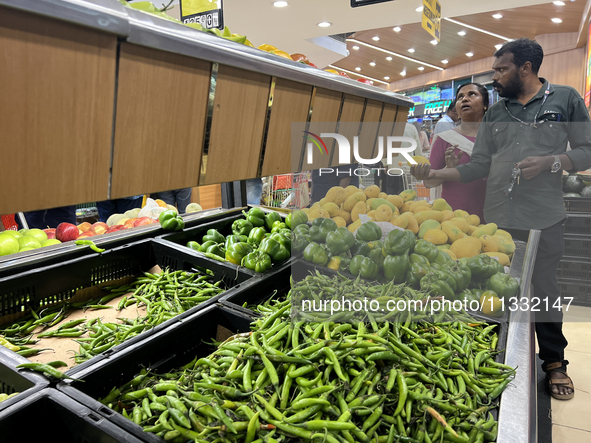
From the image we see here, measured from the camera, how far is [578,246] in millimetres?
4543

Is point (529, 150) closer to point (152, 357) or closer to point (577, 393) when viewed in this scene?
point (577, 393)

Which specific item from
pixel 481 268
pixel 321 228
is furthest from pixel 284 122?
pixel 481 268

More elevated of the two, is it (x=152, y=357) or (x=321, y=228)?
(x=321, y=228)

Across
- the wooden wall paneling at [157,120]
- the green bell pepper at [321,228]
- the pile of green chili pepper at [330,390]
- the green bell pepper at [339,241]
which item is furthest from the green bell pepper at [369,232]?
the wooden wall paneling at [157,120]

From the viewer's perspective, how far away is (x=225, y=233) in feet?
10.7

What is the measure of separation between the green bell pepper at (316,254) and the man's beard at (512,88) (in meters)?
1.79

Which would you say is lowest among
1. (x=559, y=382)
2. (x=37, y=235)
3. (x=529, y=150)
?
(x=559, y=382)

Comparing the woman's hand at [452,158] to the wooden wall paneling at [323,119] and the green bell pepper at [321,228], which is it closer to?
the wooden wall paneling at [323,119]

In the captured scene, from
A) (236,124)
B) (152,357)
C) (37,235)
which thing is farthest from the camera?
(37,235)

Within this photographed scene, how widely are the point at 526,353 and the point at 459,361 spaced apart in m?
0.30

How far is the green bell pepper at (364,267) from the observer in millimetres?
1943

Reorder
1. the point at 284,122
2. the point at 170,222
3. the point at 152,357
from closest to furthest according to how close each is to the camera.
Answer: the point at 152,357, the point at 284,122, the point at 170,222

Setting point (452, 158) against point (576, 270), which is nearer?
point (452, 158)

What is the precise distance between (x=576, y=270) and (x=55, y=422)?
525 centimetres
